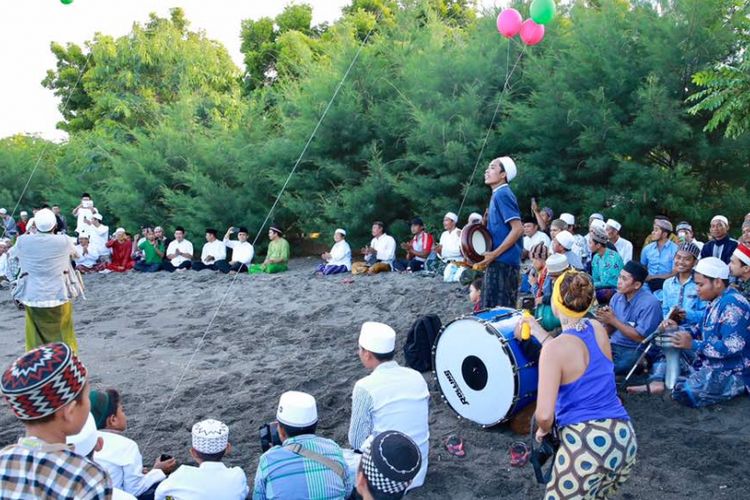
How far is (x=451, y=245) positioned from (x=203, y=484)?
8.92 meters

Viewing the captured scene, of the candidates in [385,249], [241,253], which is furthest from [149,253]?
[385,249]

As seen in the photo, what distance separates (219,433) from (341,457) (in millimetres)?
614

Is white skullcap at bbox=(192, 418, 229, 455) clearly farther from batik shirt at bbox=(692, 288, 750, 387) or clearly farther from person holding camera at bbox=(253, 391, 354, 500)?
batik shirt at bbox=(692, 288, 750, 387)

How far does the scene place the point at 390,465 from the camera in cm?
236

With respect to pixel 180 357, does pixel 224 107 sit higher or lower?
higher

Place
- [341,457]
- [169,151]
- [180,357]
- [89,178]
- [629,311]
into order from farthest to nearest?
[89,178]
[169,151]
[180,357]
[629,311]
[341,457]

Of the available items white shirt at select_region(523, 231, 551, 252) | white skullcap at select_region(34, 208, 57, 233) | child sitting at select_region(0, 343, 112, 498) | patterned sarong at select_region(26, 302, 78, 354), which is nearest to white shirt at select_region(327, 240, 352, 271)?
white shirt at select_region(523, 231, 551, 252)

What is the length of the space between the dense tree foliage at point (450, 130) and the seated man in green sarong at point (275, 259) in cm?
123

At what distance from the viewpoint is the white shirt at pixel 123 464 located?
138 inches

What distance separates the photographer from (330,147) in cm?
1553

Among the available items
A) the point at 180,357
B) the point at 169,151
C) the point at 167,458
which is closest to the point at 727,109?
the point at 167,458

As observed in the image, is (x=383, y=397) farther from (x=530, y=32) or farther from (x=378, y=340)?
(x=530, y=32)

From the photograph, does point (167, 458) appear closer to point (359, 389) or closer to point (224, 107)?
point (359, 389)

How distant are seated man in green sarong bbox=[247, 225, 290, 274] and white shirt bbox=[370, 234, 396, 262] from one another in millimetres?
2226
